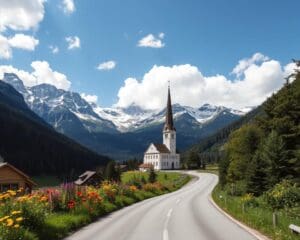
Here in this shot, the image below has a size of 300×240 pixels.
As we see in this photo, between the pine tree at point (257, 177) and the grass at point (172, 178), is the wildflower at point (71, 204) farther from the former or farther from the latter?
the grass at point (172, 178)

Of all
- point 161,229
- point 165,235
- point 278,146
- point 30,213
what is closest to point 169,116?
point 278,146

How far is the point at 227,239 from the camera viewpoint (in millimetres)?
13391

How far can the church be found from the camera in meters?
145

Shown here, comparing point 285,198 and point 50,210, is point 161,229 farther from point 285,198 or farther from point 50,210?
point 285,198

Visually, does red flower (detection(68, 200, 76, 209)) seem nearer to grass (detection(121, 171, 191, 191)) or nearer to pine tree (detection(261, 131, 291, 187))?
pine tree (detection(261, 131, 291, 187))

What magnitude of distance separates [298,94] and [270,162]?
6.12m

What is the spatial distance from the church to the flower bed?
116m

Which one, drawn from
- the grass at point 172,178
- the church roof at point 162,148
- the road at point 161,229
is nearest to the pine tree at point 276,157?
the road at point 161,229

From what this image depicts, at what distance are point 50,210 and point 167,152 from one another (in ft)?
426

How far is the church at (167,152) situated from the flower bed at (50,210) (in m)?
116

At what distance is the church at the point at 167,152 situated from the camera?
14488 centimetres

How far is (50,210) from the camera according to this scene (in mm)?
17688

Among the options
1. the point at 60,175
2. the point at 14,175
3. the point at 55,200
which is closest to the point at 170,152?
the point at 60,175

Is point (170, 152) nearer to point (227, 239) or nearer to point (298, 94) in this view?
point (298, 94)
